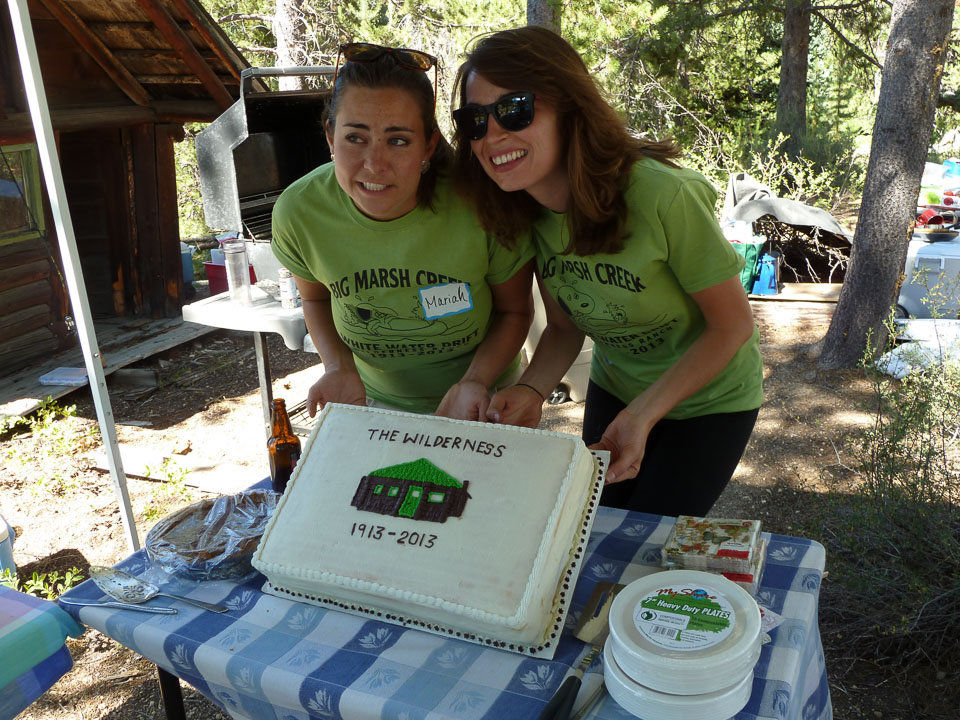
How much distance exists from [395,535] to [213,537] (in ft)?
1.50

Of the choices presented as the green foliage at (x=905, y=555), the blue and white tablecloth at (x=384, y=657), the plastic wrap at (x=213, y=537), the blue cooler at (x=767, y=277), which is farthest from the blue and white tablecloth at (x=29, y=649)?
the blue cooler at (x=767, y=277)

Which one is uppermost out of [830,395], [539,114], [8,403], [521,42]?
[521,42]

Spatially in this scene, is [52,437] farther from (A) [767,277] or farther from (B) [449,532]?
(A) [767,277]

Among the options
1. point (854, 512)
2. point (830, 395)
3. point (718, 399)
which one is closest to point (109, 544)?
point (718, 399)

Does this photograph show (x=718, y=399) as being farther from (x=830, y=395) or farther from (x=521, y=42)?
(x=830, y=395)

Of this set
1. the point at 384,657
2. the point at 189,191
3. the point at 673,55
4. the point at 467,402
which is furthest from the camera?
the point at 189,191

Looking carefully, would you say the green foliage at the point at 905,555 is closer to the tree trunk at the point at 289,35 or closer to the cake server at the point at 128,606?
the cake server at the point at 128,606

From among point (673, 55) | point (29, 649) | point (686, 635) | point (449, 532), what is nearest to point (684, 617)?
point (686, 635)

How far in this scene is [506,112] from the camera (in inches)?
61.9

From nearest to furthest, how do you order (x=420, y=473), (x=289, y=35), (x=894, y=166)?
(x=420, y=473) < (x=894, y=166) < (x=289, y=35)

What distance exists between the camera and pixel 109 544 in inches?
142

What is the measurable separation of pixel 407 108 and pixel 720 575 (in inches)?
44.3

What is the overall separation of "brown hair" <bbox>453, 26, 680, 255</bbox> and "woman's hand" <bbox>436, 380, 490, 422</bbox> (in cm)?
38

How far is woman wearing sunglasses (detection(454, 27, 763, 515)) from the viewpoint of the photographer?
1.60 meters
